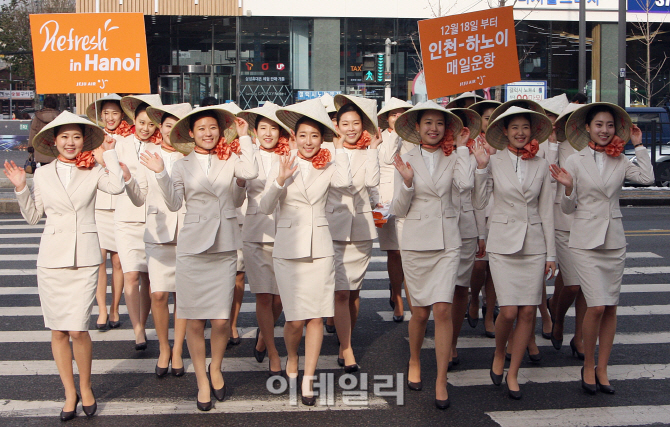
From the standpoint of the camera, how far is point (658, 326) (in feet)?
23.6

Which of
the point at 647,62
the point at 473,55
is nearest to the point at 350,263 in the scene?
the point at 473,55

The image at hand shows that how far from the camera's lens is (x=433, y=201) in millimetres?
5352

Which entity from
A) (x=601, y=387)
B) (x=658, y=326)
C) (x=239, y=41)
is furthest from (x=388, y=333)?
(x=239, y=41)

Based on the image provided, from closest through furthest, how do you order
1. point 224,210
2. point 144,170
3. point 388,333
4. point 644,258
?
point 224,210 < point 144,170 < point 388,333 < point 644,258

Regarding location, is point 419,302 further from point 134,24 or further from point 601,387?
point 134,24

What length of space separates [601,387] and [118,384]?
3557mm

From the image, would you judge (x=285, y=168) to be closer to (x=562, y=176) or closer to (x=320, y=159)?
(x=320, y=159)

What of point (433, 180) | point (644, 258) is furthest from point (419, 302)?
point (644, 258)

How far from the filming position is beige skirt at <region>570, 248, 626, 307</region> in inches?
208

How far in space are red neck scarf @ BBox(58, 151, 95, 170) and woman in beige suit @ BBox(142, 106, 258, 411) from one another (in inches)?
15.2

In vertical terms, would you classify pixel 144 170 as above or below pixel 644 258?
above

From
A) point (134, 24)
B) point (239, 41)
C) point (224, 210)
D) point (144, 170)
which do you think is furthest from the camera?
point (239, 41)

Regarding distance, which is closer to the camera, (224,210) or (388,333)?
(224,210)

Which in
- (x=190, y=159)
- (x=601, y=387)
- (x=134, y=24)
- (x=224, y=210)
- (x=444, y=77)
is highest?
(x=134, y=24)
